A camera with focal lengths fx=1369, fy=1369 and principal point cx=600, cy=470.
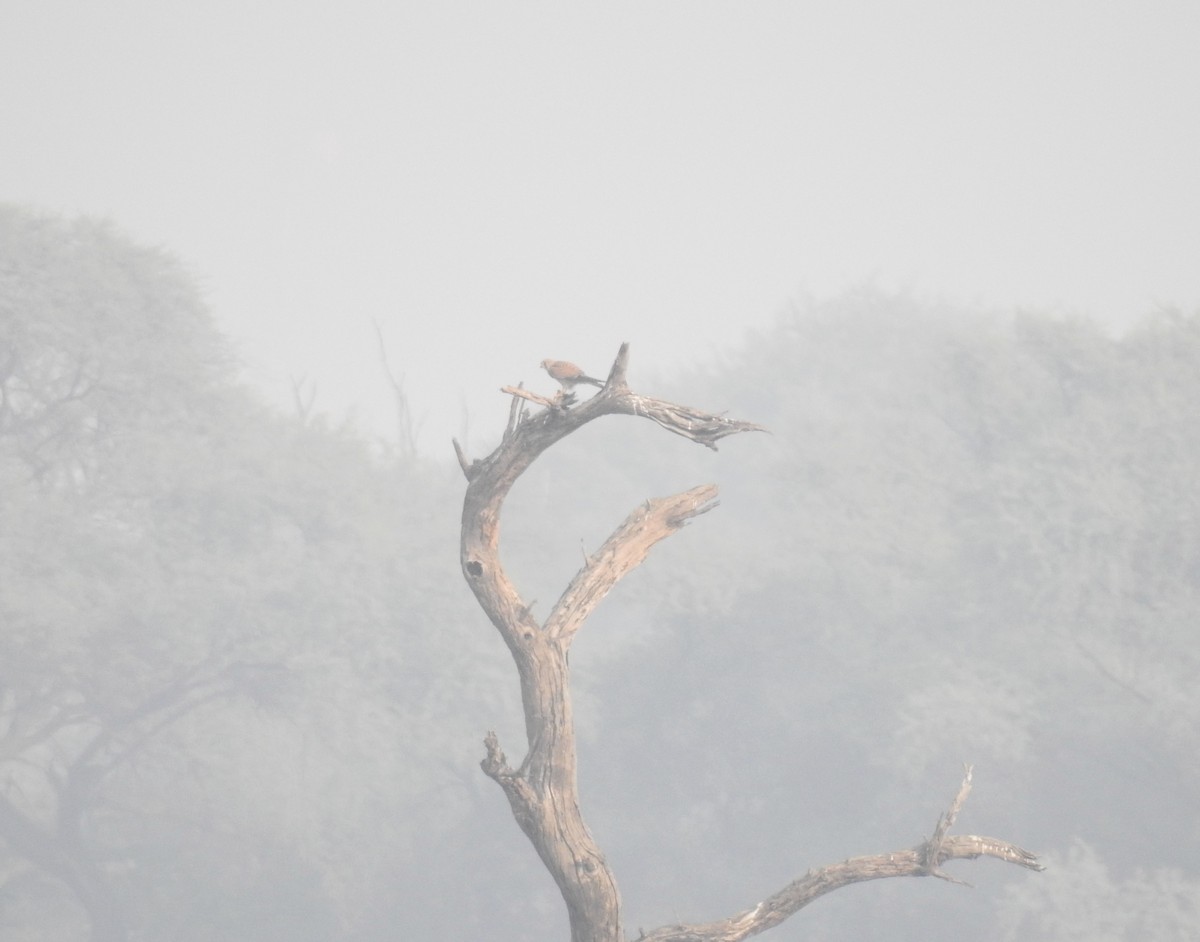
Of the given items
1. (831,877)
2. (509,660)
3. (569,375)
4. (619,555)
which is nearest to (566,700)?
(619,555)

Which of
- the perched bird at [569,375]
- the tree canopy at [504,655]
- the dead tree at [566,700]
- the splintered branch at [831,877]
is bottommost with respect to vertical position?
the splintered branch at [831,877]

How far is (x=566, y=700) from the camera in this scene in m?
5.08

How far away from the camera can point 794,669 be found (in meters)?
32.8

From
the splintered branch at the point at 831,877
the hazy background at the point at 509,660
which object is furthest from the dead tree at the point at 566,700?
the hazy background at the point at 509,660

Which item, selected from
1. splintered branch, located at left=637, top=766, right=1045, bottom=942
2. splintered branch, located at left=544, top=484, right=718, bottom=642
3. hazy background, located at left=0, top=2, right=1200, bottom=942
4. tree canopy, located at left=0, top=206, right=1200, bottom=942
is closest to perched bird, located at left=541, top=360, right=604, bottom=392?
splintered branch, located at left=544, top=484, right=718, bottom=642

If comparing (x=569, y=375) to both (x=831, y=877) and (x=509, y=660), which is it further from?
(x=509, y=660)

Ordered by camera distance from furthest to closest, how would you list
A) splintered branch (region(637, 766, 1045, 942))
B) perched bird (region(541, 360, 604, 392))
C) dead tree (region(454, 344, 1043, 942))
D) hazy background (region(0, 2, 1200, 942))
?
hazy background (region(0, 2, 1200, 942)) → perched bird (region(541, 360, 604, 392)) → splintered branch (region(637, 766, 1045, 942)) → dead tree (region(454, 344, 1043, 942))

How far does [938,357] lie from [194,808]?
20.6m

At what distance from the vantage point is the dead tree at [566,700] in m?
4.97

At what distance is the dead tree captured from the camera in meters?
4.97

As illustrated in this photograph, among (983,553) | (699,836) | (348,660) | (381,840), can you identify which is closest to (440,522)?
(348,660)

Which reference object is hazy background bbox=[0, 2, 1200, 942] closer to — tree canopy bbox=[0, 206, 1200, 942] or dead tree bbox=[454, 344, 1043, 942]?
tree canopy bbox=[0, 206, 1200, 942]

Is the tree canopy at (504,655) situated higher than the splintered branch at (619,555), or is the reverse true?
the tree canopy at (504,655)

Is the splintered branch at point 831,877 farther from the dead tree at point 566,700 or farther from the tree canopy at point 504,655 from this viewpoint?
the tree canopy at point 504,655
